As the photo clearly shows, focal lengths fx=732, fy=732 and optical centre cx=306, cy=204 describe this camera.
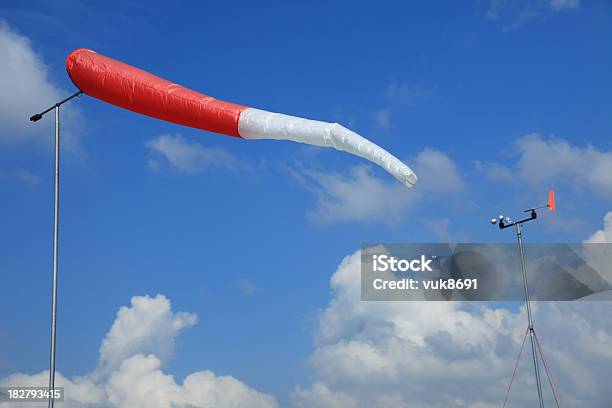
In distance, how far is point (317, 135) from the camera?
11.7 metres

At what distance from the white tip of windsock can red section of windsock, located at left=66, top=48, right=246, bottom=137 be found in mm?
350

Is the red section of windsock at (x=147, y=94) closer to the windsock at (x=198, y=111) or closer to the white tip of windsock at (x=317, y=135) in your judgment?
the windsock at (x=198, y=111)

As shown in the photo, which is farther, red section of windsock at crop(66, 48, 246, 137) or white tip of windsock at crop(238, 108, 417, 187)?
red section of windsock at crop(66, 48, 246, 137)

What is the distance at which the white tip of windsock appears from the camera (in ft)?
36.3

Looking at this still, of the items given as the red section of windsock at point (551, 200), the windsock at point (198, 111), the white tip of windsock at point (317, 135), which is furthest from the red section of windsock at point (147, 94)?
the red section of windsock at point (551, 200)

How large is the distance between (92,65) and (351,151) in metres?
5.83

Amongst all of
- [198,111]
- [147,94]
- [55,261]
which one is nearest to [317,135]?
[198,111]

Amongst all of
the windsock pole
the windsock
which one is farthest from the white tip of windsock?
the windsock pole

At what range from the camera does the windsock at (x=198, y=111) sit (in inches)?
448

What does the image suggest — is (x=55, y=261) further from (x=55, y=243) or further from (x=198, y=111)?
(x=198, y=111)

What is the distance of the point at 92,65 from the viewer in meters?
14.2

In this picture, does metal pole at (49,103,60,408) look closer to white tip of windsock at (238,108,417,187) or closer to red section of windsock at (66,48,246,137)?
red section of windsock at (66,48,246,137)

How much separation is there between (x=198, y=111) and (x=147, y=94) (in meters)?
1.20

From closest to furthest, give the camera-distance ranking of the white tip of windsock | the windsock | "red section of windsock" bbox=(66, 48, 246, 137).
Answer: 1. the white tip of windsock
2. the windsock
3. "red section of windsock" bbox=(66, 48, 246, 137)
